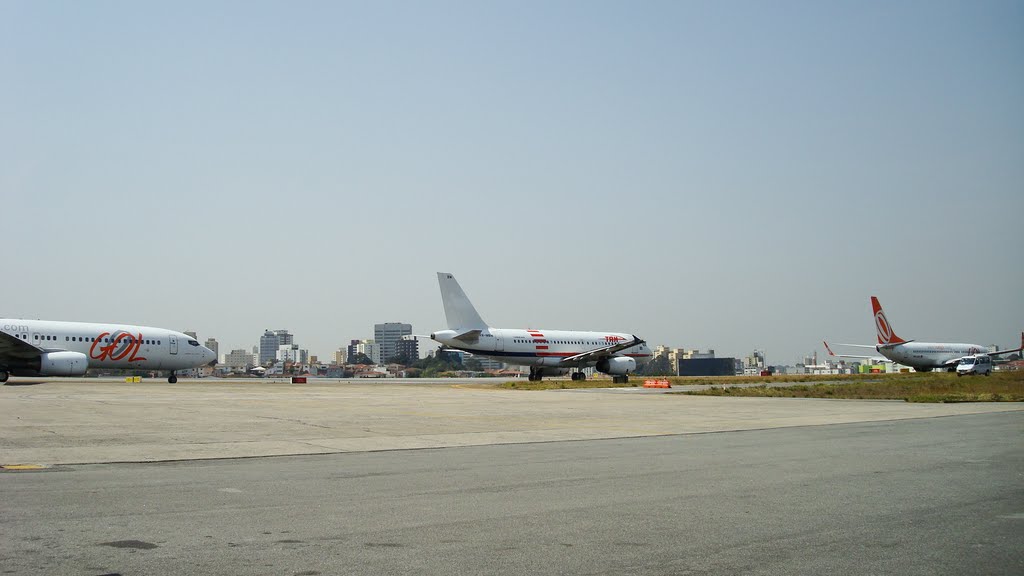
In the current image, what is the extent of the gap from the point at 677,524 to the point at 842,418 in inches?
704

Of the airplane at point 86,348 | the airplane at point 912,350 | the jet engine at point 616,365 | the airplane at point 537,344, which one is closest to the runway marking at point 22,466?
the airplane at point 86,348

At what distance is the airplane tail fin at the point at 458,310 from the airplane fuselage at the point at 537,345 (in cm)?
103

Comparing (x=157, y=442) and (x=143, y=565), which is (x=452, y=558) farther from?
(x=157, y=442)

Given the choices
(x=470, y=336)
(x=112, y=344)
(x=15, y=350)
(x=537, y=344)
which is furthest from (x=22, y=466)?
(x=537, y=344)

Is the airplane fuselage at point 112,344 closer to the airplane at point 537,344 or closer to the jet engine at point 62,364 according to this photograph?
the jet engine at point 62,364

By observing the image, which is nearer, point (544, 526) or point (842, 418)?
point (544, 526)

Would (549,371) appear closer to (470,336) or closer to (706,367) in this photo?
(470,336)

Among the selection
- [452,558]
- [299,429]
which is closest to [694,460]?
[452,558]

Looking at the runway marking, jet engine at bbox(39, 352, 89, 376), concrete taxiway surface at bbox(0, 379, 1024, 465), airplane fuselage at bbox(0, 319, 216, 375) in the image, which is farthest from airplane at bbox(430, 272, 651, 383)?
the runway marking

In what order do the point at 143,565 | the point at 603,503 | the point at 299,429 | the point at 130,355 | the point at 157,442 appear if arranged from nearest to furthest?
the point at 143,565 → the point at 603,503 → the point at 157,442 → the point at 299,429 → the point at 130,355

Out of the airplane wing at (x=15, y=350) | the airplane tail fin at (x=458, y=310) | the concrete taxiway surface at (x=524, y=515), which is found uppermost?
the airplane tail fin at (x=458, y=310)

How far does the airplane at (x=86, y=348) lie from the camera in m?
49.6

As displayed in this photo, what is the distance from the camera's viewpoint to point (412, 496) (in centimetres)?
966

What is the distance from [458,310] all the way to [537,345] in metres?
7.63
